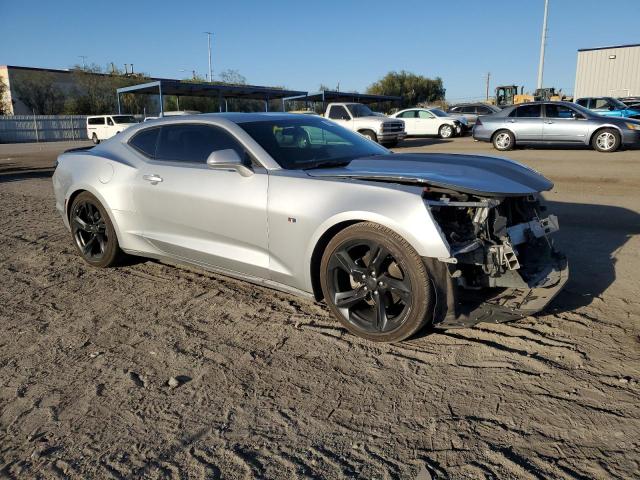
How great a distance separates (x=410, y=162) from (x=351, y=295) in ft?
3.73

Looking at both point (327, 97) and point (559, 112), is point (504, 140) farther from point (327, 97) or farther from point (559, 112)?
point (327, 97)

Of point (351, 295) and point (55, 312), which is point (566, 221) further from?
point (55, 312)

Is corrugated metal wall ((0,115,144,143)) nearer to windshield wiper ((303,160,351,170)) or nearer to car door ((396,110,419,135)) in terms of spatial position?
car door ((396,110,419,135))

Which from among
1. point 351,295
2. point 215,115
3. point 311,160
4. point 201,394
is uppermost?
point 215,115

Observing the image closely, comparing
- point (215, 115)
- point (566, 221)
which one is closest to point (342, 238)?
point (215, 115)

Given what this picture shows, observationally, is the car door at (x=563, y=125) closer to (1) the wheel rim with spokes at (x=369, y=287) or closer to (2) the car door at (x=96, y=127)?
(1) the wheel rim with spokes at (x=369, y=287)

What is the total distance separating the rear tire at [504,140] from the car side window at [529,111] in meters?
0.65

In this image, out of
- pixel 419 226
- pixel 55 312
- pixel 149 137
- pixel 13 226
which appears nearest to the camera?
pixel 419 226

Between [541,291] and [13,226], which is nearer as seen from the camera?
[541,291]

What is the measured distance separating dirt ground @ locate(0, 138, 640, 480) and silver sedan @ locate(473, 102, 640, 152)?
1243 cm

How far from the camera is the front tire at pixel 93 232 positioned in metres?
5.25

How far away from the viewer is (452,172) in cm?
370

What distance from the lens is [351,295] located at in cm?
363

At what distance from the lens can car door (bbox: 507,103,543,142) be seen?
1658 centimetres
